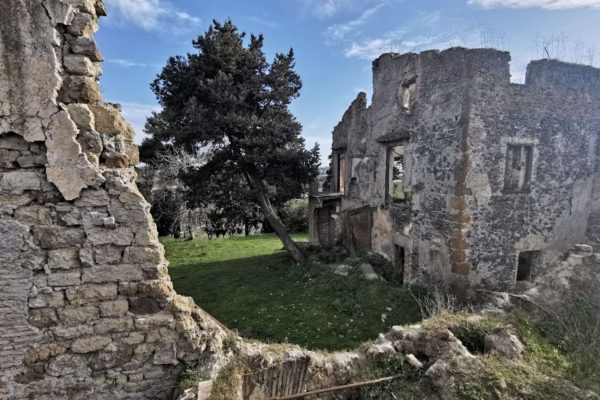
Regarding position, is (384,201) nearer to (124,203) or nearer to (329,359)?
(329,359)

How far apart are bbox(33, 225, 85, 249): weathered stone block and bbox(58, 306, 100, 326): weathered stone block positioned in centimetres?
62

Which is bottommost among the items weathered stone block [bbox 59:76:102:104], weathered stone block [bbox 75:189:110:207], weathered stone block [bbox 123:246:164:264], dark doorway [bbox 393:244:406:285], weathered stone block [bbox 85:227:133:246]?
dark doorway [bbox 393:244:406:285]

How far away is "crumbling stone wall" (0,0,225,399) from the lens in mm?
2928

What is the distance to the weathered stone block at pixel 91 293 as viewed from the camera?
315 centimetres

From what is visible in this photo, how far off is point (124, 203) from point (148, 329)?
130cm

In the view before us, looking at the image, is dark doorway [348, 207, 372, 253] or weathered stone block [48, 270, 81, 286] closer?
weathered stone block [48, 270, 81, 286]

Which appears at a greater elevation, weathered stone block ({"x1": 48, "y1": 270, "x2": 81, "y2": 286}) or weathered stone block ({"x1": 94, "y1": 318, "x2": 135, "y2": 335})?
weathered stone block ({"x1": 48, "y1": 270, "x2": 81, "y2": 286})

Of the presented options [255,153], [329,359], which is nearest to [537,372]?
[329,359]

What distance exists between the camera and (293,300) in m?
9.96

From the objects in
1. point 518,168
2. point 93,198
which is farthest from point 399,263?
point 93,198

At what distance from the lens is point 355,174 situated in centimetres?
1416

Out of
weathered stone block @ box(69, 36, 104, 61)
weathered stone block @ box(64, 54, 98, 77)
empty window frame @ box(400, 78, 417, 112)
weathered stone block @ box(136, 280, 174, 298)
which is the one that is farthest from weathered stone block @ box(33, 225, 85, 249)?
empty window frame @ box(400, 78, 417, 112)

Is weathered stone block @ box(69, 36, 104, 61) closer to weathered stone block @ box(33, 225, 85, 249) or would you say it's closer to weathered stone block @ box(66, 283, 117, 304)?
weathered stone block @ box(33, 225, 85, 249)

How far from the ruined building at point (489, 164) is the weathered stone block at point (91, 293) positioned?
7886 millimetres
